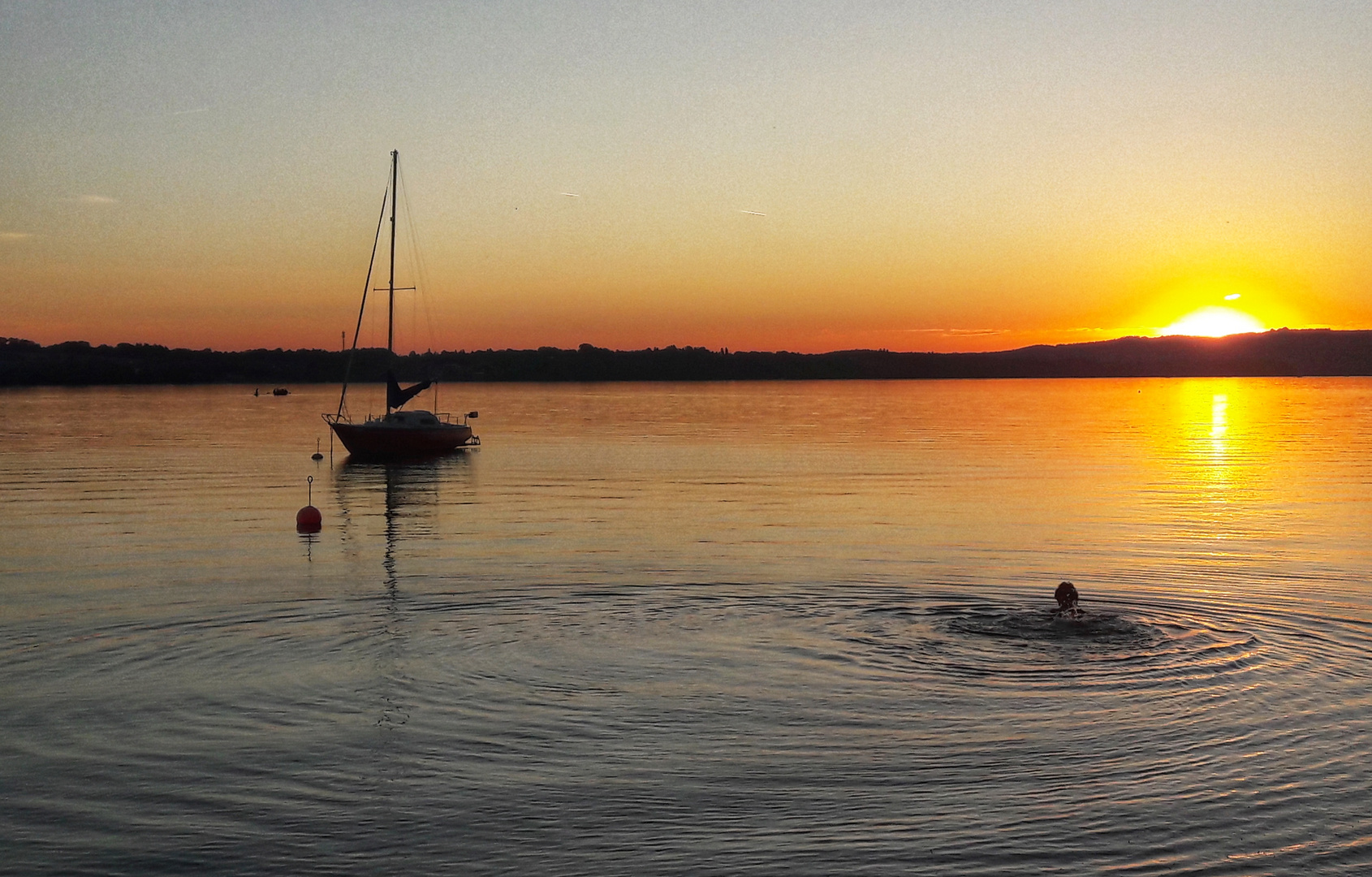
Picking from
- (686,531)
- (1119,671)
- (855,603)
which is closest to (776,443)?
(686,531)

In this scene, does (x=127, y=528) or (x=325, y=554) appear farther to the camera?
(x=127, y=528)

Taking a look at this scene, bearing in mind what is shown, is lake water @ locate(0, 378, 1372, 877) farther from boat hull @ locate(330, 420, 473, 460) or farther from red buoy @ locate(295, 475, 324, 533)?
boat hull @ locate(330, 420, 473, 460)

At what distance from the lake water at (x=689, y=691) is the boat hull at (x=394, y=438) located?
2404 cm

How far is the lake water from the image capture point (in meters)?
10.3

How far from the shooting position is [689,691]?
15.5 metres

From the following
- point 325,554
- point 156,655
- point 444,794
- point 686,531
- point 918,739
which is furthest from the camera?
point 686,531

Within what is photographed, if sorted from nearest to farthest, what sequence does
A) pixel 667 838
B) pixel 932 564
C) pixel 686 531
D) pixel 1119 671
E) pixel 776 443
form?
pixel 667 838
pixel 1119 671
pixel 932 564
pixel 686 531
pixel 776 443

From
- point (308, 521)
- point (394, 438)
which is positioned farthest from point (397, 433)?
point (308, 521)

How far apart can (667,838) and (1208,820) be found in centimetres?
482

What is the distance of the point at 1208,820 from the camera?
10.6m

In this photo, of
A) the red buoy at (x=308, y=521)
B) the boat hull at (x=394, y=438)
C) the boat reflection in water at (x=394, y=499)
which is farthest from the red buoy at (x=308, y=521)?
the boat hull at (x=394, y=438)

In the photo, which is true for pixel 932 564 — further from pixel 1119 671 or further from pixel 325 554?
pixel 325 554

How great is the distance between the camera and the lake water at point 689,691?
407 inches

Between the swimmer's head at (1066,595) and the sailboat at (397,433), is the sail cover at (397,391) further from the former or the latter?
the swimmer's head at (1066,595)
